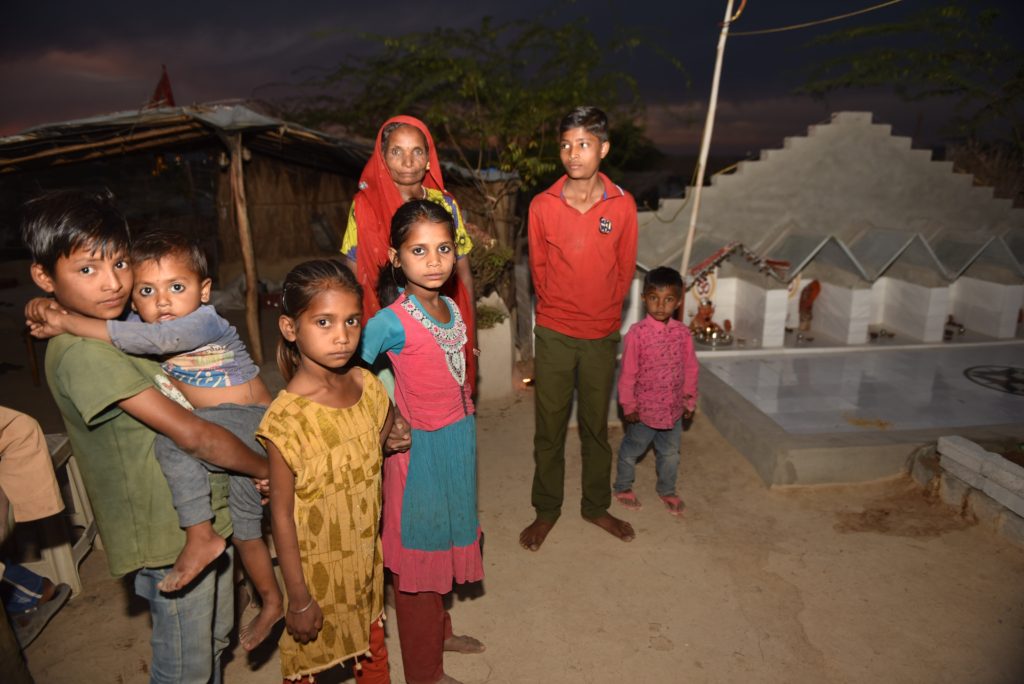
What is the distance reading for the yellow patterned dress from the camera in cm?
183

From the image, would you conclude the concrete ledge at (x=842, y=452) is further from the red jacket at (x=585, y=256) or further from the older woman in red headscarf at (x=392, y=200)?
the older woman in red headscarf at (x=392, y=200)

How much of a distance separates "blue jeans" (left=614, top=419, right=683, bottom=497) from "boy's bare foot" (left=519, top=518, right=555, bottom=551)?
63 cm

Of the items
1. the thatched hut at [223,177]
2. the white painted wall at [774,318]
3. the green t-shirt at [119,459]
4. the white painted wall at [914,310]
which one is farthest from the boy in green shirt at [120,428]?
the white painted wall at [914,310]

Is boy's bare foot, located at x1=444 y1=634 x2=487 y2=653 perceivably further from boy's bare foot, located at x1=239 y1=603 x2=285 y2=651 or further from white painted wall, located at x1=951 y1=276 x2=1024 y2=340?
white painted wall, located at x1=951 y1=276 x2=1024 y2=340

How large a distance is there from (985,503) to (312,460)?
3947 millimetres

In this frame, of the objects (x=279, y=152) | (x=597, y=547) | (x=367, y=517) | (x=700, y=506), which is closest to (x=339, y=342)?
(x=367, y=517)

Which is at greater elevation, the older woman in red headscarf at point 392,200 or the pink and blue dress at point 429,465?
the older woman in red headscarf at point 392,200

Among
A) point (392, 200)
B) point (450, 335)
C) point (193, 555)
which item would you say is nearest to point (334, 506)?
point (193, 555)

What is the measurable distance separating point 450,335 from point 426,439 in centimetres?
40

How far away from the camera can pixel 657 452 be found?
3.98 metres

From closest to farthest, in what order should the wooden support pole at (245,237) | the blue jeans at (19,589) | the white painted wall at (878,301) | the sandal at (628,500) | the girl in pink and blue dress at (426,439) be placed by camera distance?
the girl in pink and blue dress at (426,439)
the blue jeans at (19,589)
the sandal at (628,500)
the wooden support pole at (245,237)
the white painted wall at (878,301)

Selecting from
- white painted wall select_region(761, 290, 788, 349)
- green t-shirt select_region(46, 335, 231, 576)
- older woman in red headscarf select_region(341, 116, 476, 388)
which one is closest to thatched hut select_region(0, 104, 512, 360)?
white painted wall select_region(761, 290, 788, 349)

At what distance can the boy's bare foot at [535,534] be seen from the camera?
3.60 metres

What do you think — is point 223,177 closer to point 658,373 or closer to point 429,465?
point 658,373
